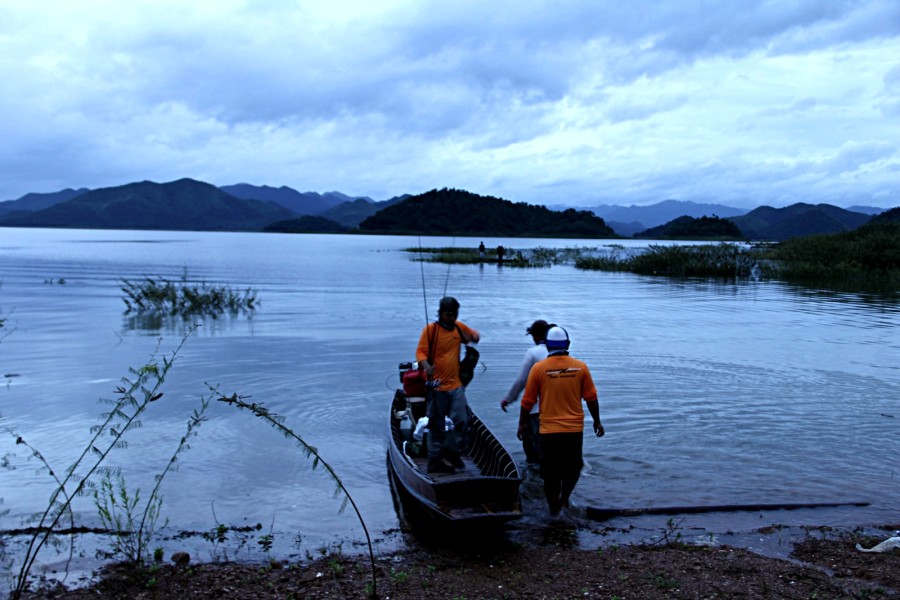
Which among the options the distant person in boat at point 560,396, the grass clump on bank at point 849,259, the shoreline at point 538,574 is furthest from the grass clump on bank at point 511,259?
the shoreline at point 538,574

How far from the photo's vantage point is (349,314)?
3042 cm

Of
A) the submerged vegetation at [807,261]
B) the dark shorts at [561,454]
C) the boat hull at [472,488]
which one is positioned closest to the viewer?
the boat hull at [472,488]

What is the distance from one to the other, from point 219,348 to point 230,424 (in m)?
8.62

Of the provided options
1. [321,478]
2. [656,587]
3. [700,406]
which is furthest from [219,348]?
[656,587]

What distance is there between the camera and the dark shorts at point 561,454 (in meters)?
7.74

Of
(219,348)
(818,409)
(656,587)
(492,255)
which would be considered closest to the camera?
(656,587)

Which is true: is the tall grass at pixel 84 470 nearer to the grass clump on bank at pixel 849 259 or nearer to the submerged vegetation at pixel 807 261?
the submerged vegetation at pixel 807 261

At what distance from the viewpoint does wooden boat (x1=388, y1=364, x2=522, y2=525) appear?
7.46 metres

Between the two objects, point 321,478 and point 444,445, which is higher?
point 444,445

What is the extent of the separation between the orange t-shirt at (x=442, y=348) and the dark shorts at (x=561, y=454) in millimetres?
1298

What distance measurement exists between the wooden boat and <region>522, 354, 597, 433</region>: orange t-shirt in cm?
72

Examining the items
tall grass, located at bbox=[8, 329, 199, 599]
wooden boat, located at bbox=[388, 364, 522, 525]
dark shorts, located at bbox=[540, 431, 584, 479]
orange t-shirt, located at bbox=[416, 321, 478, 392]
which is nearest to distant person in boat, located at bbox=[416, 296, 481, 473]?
orange t-shirt, located at bbox=[416, 321, 478, 392]

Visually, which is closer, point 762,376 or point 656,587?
point 656,587

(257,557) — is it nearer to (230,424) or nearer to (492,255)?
(230,424)
